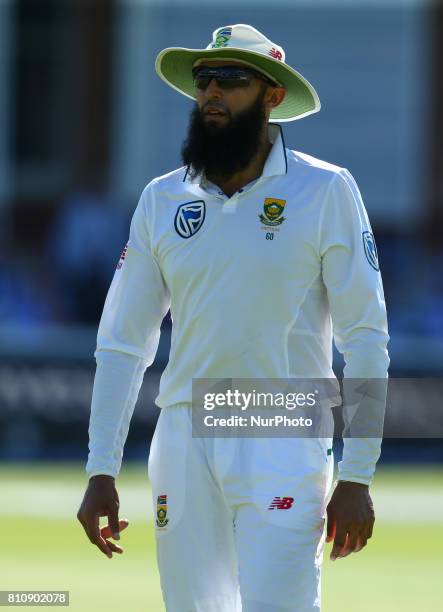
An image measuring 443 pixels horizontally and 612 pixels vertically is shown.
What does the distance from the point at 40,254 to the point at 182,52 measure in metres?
19.3

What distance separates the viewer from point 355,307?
500 centimetres

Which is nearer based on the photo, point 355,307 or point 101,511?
point 355,307

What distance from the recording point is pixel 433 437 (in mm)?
17281

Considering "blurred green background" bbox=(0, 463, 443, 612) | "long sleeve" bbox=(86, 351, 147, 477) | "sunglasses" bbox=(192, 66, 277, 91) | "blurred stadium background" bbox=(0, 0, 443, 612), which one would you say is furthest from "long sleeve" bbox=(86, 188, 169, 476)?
"blurred stadium background" bbox=(0, 0, 443, 612)

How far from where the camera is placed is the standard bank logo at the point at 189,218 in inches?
203

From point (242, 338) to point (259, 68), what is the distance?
2.96 ft

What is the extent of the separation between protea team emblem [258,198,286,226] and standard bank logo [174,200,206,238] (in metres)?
0.20

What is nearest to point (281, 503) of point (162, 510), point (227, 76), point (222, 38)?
point (162, 510)

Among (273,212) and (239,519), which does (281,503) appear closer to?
(239,519)

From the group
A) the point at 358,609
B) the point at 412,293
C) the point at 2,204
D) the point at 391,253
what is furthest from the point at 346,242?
the point at 2,204

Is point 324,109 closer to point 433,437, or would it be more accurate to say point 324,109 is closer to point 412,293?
point 412,293

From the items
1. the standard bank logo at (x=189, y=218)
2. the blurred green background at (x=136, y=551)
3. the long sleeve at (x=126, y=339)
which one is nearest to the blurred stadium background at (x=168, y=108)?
the blurred green background at (x=136, y=551)

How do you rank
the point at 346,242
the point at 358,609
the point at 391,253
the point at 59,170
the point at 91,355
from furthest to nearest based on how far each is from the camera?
the point at 59,170 → the point at 391,253 → the point at 91,355 → the point at 358,609 → the point at 346,242

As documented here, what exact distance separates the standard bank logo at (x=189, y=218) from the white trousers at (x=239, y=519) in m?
0.55
